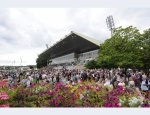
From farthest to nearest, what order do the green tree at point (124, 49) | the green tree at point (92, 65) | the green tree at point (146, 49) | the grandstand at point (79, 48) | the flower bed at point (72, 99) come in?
the grandstand at point (79, 48) < the green tree at point (92, 65) < the green tree at point (146, 49) < the green tree at point (124, 49) < the flower bed at point (72, 99)

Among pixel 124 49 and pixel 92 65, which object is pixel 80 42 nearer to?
pixel 92 65

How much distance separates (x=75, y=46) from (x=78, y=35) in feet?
43.0

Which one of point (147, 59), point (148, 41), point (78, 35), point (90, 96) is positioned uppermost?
point (78, 35)

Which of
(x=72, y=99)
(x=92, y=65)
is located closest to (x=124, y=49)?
(x=92, y=65)

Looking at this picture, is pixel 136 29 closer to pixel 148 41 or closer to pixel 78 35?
pixel 148 41

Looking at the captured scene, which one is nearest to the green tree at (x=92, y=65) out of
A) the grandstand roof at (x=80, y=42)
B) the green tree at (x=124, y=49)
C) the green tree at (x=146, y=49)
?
the green tree at (x=124, y=49)

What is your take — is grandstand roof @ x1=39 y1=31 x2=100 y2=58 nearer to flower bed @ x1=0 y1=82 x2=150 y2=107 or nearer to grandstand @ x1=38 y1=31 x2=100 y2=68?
grandstand @ x1=38 y1=31 x2=100 y2=68

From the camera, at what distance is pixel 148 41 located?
43438 mm

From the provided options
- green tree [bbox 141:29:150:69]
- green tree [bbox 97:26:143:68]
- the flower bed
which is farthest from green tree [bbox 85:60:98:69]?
the flower bed

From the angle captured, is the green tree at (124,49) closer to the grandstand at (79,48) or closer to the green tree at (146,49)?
the green tree at (146,49)

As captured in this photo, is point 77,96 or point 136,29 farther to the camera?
point 136,29

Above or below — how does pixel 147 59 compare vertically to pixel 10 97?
above

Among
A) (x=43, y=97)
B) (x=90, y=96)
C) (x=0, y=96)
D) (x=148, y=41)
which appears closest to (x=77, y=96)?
(x=90, y=96)

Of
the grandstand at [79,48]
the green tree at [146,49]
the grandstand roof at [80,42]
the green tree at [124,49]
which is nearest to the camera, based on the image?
the green tree at [124,49]
